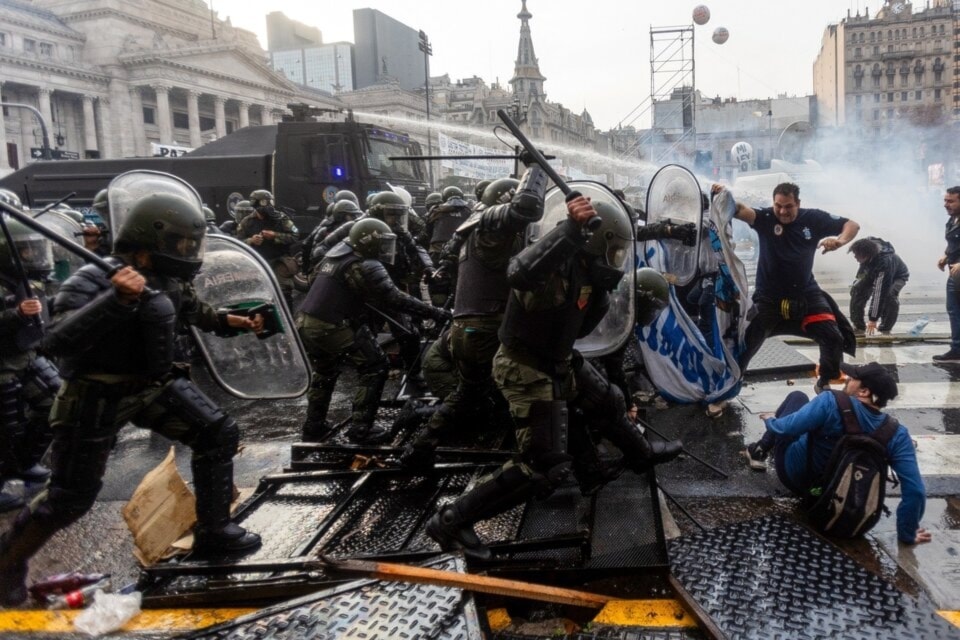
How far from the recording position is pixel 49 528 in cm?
320

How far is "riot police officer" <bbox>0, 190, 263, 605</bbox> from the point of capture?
2.99 m

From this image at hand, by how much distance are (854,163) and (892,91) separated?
60.4 m

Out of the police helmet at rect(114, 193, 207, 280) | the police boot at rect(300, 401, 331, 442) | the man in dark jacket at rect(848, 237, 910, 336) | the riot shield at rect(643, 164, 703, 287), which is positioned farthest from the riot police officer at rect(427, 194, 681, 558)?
the man in dark jacket at rect(848, 237, 910, 336)

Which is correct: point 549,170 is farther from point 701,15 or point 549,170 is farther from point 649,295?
point 701,15

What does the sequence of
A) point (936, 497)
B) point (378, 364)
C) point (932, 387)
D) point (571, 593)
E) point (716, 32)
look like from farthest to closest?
1. point (716, 32)
2. point (932, 387)
3. point (378, 364)
4. point (936, 497)
5. point (571, 593)

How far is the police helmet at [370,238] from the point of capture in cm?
508

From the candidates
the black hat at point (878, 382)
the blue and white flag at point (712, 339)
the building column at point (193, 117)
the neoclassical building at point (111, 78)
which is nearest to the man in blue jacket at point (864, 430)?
the black hat at point (878, 382)

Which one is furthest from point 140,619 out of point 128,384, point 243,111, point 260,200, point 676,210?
point 243,111

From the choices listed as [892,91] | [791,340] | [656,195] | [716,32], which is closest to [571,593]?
[656,195]

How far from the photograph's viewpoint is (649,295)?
176 inches

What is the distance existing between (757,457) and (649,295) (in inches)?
48.9

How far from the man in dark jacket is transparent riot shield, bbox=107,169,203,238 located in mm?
8032

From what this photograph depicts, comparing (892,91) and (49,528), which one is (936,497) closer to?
(49,528)

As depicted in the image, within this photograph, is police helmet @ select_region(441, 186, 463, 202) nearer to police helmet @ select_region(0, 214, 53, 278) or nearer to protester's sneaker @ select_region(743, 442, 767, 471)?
police helmet @ select_region(0, 214, 53, 278)
